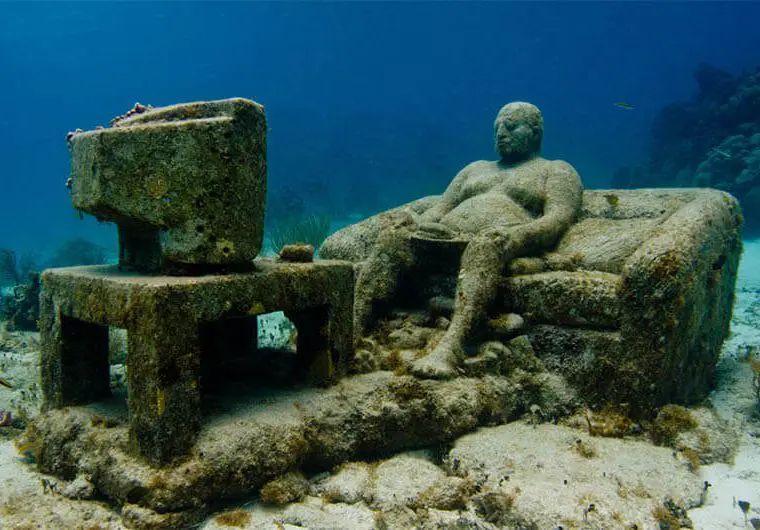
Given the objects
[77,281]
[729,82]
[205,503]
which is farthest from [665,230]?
[729,82]

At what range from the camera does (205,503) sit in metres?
3.03

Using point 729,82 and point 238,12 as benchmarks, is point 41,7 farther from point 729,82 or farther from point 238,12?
point 729,82

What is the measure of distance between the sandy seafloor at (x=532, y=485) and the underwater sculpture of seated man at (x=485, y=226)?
2.61 ft

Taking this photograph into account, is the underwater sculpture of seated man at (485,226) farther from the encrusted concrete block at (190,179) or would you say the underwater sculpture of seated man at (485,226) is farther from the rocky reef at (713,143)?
the rocky reef at (713,143)

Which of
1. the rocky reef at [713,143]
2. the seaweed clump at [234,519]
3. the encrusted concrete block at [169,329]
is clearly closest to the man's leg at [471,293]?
the encrusted concrete block at [169,329]

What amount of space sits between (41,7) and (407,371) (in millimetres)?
149757

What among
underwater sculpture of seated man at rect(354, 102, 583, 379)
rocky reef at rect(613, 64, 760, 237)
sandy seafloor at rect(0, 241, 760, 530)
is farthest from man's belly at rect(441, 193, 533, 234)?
rocky reef at rect(613, 64, 760, 237)

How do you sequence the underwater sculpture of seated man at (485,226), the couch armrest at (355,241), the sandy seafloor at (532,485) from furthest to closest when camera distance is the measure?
the couch armrest at (355,241) < the underwater sculpture of seated man at (485,226) < the sandy seafloor at (532,485)

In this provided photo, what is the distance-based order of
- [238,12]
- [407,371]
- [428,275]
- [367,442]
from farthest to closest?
1. [238,12]
2. [428,275]
3. [407,371]
4. [367,442]

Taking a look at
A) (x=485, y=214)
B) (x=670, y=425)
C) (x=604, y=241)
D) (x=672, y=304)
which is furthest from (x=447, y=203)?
(x=670, y=425)

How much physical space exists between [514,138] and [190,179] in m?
4.59

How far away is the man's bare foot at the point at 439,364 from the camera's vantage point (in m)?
4.18

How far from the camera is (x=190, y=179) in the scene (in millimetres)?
3217

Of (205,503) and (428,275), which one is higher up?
(428,275)
